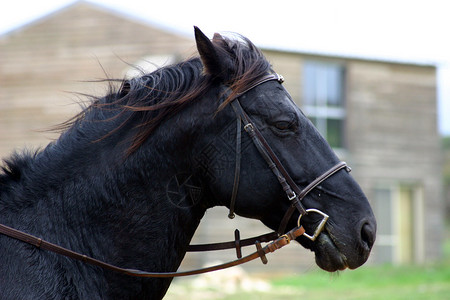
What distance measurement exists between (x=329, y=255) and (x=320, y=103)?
18383 millimetres

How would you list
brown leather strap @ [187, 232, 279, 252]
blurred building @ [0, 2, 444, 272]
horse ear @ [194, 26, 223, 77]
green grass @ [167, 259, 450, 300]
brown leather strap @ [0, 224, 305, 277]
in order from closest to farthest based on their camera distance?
1. brown leather strap @ [0, 224, 305, 277]
2. horse ear @ [194, 26, 223, 77]
3. brown leather strap @ [187, 232, 279, 252]
4. green grass @ [167, 259, 450, 300]
5. blurred building @ [0, 2, 444, 272]

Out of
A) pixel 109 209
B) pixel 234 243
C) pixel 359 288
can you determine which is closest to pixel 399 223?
pixel 359 288

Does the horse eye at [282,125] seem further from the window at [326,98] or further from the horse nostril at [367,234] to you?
the window at [326,98]

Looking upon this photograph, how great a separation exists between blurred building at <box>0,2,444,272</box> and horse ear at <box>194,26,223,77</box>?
14.9 m

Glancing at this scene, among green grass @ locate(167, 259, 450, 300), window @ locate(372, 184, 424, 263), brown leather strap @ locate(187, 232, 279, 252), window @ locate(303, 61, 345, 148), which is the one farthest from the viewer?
window @ locate(372, 184, 424, 263)

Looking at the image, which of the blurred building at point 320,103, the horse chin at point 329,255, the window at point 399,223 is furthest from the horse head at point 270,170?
the window at point 399,223

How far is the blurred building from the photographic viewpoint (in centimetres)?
1967

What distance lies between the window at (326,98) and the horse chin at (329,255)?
17.7 m

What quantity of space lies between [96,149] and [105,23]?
1788 cm

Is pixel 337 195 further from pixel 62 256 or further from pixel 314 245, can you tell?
pixel 62 256

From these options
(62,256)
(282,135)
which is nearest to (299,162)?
(282,135)

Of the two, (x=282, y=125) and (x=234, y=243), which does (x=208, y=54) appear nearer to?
(x=282, y=125)

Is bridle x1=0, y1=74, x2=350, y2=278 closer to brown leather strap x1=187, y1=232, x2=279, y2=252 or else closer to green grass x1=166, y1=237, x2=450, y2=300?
brown leather strap x1=187, y1=232, x2=279, y2=252

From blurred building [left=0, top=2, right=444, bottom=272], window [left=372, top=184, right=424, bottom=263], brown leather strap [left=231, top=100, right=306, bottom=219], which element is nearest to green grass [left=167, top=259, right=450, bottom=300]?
window [left=372, top=184, right=424, bottom=263]
